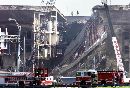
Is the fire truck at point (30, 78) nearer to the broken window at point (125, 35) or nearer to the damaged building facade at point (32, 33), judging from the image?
the damaged building facade at point (32, 33)

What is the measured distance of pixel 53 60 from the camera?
4099 inches

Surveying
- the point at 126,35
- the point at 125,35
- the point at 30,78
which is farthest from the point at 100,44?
the point at 30,78

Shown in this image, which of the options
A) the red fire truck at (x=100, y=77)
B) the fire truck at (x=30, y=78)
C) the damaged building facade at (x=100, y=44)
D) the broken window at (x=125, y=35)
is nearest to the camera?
the fire truck at (x=30, y=78)

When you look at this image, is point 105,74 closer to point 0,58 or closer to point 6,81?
point 6,81

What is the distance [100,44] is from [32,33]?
16.8 meters

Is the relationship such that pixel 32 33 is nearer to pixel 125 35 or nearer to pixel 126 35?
pixel 125 35

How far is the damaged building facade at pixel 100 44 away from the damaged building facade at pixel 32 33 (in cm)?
524

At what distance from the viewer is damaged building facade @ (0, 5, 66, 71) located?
10200 centimetres

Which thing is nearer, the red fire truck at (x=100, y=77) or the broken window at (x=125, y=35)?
the red fire truck at (x=100, y=77)

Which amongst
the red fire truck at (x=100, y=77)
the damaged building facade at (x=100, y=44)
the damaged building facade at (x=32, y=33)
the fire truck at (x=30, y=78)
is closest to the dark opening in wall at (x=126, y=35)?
the damaged building facade at (x=100, y=44)

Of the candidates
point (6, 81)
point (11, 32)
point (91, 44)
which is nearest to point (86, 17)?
point (91, 44)

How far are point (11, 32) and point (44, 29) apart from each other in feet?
28.0

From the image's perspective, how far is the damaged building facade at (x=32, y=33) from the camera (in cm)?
10200

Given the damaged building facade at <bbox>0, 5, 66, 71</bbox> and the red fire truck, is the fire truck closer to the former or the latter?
the red fire truck
